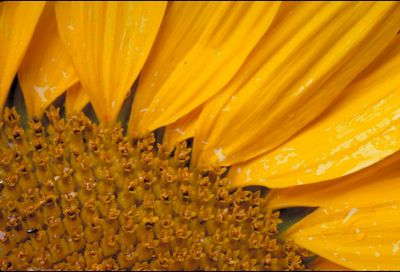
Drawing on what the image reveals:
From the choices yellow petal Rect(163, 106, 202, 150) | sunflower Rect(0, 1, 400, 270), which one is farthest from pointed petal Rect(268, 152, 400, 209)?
yellow petal Rect(163, 106, 202, 150)

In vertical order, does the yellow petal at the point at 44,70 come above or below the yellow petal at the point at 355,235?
above

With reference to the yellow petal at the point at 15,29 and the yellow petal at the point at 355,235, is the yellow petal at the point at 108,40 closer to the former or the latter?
the yellow petal at the point at 15,29

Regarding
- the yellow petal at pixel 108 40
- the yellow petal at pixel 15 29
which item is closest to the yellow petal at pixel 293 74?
the yellow petal at pixel 108 40

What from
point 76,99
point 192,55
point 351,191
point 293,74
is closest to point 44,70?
point 76,99

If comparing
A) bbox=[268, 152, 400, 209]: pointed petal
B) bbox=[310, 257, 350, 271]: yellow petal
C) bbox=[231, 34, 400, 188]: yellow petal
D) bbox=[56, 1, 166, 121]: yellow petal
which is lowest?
bbox=[310, 257, 350, 271]: yellow petal

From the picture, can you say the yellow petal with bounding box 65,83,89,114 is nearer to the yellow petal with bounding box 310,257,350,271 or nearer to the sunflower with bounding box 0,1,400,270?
the sunflower with bounding box 0,1,400,270

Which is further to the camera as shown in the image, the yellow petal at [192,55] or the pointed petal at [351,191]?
the pointed petal at [351,191]
